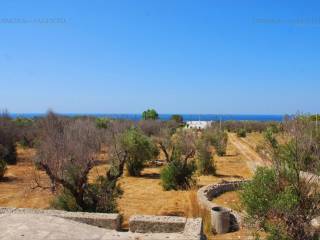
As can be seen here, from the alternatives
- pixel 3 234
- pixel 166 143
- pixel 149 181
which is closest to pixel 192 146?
pixel 149 181

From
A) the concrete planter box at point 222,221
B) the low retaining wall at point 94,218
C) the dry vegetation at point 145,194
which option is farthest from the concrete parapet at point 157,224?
the concrete planter box at point 222,221

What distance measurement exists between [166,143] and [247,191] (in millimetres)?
18985

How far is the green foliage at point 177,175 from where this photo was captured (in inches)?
699

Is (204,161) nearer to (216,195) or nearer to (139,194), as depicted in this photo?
(216,195)

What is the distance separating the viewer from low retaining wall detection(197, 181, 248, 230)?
11.3 meters

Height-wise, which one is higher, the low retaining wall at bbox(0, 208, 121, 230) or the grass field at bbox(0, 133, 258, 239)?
the low retaining wall at bbox(0, 208, 121, 230)

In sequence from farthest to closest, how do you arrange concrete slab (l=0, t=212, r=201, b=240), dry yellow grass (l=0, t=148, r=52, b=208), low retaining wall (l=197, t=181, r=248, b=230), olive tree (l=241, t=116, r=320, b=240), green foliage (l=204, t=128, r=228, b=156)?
green foliage (l=204, t=128, r=228, b=156)
dry yellow grass (l=0, t=148, r=52, b=208)
low retaining wall (l=197, t=181, r=248, b=230)
olive tree (l=241, t=116, r=320, b=240)
concrete slab (l=0, t=212, r=201, b=240)

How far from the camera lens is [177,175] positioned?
1800 cm

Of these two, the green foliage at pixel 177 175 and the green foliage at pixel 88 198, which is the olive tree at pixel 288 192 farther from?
the green foliage at pixel 177 175

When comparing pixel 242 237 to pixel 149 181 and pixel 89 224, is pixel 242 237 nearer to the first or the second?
pixel 89 224

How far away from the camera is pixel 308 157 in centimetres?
959

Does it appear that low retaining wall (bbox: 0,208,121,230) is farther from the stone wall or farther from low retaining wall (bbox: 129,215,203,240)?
low retaining wall (bbox: 129,215,203,240)

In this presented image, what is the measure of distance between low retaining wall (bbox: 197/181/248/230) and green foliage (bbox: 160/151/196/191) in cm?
181

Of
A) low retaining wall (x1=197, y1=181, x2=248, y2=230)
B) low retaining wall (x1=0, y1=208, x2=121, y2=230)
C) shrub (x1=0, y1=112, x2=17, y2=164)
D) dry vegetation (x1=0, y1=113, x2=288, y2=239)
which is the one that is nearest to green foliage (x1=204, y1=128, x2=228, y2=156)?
dry vegetation (x1=0, y1=113, x2=288, y2=239)
